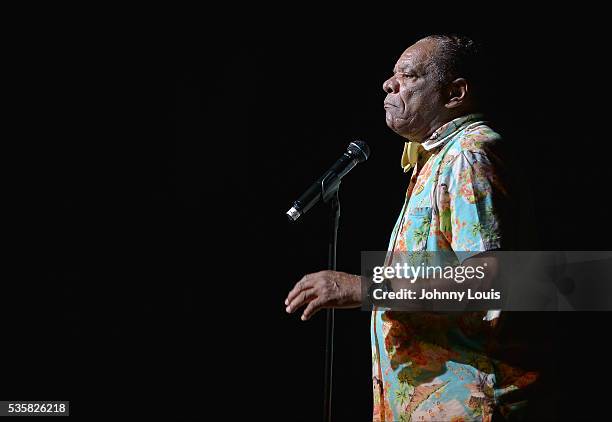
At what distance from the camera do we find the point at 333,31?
264 centimetres

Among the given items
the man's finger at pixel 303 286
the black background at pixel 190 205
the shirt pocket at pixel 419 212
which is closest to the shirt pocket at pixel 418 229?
the shirt pocket at pixel 419 212

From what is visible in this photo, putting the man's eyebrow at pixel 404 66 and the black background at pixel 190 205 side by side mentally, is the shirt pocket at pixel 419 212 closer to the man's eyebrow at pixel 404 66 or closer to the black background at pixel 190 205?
the man's eyebrow at pixel 404 66

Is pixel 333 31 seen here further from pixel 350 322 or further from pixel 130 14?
pixel 350 322

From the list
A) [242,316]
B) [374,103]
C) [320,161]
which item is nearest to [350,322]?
[242,316]

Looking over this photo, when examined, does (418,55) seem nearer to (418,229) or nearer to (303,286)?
(418,229)

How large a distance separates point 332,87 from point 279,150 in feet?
1.03

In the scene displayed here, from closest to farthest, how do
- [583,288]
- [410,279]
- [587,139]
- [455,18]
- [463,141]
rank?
[410,279] < [463,141] < [583,288] < [587,139] < [455,18]

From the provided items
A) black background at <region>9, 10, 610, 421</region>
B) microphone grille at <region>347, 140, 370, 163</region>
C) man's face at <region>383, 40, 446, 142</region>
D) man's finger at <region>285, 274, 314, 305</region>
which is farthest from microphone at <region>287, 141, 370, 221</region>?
black background at <region>9, 10, 610, 421</region>

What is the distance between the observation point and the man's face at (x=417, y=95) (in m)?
1.66

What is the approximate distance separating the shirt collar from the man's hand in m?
0.43

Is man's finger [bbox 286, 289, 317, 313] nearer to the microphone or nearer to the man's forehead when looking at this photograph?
the microphone

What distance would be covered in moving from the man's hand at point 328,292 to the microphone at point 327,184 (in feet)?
0.77

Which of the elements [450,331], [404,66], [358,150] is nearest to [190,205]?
[358,150]

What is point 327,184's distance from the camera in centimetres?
167
